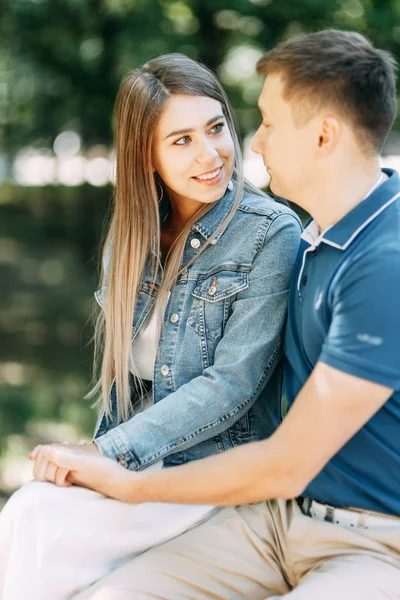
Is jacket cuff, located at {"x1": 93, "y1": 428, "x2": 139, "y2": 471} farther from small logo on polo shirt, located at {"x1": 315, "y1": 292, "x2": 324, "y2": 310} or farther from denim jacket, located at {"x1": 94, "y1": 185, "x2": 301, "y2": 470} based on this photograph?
small logo on polo shirt, located at {"x1": 315, "y1": 292, "x2": 324, "y2": 310}

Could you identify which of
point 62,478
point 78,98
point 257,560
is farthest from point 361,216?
point 78,98

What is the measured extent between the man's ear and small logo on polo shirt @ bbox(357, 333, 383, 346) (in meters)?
0.42

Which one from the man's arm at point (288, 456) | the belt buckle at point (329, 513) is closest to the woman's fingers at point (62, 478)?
the man's arm at point (288, 456)

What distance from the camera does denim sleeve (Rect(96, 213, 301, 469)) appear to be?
2.13m

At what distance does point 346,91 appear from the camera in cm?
185

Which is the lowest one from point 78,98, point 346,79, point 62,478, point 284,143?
point 78,98

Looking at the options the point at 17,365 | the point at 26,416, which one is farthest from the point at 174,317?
the point at 17,365

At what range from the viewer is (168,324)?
234 centimetres

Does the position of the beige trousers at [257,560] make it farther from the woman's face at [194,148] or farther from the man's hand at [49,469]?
the woman's face at [194,148]

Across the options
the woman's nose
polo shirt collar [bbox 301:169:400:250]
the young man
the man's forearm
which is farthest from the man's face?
the man's forearm

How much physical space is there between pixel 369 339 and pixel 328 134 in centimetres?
46

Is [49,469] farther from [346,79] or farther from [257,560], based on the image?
[346,79]

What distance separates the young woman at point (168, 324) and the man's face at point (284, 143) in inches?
11.4

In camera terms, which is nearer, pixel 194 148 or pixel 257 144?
pixel 257 144
